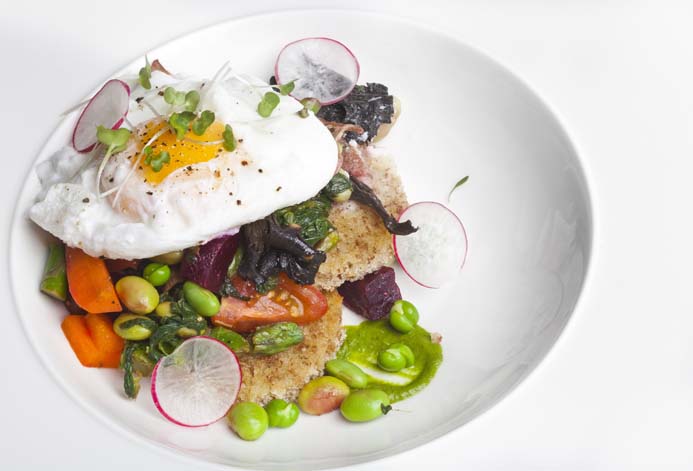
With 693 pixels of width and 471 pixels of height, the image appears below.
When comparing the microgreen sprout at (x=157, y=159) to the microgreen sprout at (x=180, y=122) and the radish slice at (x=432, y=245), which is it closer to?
the microgreen sprout at (x=180, y=122)

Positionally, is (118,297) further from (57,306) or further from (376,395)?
(376,395)

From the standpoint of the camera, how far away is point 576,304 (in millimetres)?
4922

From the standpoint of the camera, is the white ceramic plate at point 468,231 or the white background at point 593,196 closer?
the white background at point 593,196

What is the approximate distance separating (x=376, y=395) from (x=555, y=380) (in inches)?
41.8

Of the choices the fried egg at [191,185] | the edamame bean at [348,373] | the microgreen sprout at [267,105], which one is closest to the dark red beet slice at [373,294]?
the edamame bean at [348,373]

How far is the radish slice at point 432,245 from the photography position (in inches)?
213

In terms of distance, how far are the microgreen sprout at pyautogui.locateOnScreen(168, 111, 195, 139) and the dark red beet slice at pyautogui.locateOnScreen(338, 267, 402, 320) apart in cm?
157

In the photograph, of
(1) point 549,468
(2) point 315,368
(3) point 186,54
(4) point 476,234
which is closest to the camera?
(1) point 549,468

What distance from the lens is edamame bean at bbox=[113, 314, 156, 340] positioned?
460 centimetres

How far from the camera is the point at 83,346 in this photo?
470 cm

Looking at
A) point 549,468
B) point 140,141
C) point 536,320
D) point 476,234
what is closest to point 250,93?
point 140,141

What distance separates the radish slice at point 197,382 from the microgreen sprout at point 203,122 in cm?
122

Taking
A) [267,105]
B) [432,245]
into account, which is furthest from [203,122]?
[432,245]

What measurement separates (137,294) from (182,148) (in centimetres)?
91
